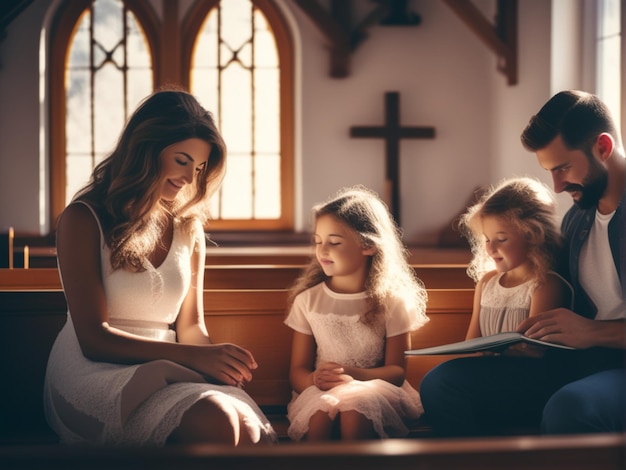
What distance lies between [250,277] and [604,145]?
1.96 meters

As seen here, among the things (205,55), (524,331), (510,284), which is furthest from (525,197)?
(205,55)

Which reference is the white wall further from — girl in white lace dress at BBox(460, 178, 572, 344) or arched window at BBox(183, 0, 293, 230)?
girl in white lace dress at BBox(460, 178, 572, 344)

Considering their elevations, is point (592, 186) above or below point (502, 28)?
below

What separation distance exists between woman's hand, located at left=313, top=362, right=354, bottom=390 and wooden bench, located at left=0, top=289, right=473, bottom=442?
313mm

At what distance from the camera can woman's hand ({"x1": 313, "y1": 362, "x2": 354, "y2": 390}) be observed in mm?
2330

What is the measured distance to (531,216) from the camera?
2467mm

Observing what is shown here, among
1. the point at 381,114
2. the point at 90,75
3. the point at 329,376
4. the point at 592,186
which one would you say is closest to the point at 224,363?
the point at 329,376

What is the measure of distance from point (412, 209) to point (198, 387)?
5554mm

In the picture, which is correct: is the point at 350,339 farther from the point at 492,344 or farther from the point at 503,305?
the point at 492,344

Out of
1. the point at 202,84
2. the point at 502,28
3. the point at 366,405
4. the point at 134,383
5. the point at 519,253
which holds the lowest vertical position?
the point at 366,405

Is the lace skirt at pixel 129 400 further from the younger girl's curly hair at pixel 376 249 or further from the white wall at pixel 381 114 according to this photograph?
the white wall at pixel 381 114

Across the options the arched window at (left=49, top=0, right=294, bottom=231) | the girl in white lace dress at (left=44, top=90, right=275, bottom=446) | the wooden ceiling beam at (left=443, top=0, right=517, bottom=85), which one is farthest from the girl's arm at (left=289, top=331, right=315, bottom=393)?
the arched window at (left=49, top=0, right=294, bottom=231)

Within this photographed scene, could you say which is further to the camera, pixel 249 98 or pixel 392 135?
pixel 249 98

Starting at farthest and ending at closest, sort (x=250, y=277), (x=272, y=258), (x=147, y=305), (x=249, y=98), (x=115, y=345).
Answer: (x=249, y=98) → (x=272, y=258) → (x=250, y=277) → (x=147, y=305) → (x=115, y=345)
